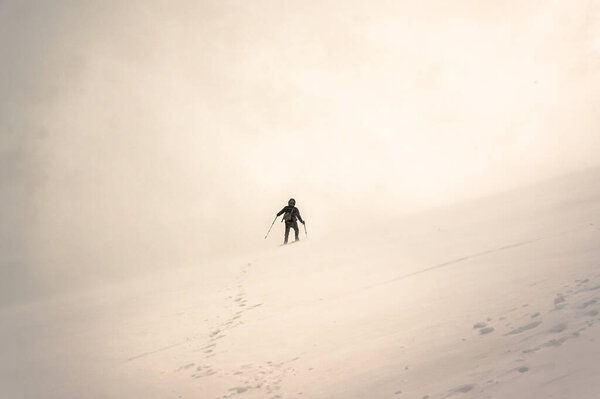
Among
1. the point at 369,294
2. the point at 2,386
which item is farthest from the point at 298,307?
the point at 2,386

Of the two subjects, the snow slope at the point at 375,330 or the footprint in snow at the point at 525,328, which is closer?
the snow slope at the point at 375,330

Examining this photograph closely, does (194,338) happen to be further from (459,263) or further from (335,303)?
(459,263)

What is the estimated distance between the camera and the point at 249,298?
→ 31.8 ft

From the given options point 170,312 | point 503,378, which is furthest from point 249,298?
point 503,378

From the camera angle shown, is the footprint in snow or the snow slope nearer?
the snow slope

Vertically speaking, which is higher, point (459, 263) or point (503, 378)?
point (459, 263)

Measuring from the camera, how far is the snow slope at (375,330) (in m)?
4.21

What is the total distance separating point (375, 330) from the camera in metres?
5.98

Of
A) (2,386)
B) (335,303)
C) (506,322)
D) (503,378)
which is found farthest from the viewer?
(335,303)

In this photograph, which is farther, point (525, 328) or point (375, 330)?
point (375, 330)

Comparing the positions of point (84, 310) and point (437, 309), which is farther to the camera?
point (84, 310)

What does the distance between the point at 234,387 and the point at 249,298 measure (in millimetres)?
4346

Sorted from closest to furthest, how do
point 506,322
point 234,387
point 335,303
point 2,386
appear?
1. point 506,322
2. point 234,387
3. point 2,386
4. point 335,303

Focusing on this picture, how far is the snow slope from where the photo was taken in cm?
421
